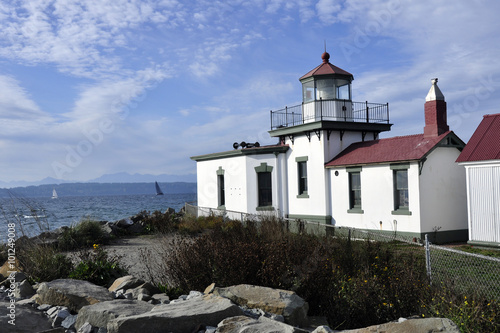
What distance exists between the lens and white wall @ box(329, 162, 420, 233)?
16.4 meters

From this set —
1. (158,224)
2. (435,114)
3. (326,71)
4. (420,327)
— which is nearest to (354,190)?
(435,114)

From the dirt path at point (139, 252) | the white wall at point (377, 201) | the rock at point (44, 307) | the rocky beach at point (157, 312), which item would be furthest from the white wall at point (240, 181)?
the rock at point (44, 307)

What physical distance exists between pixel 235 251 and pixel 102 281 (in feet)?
9.10

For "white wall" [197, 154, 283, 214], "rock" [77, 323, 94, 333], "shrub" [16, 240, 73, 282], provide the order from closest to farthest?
1. "rock" [77, 323, 94, 333]
2. "shrub" [16, 240, 73, 282]
3. "white wall" [197, 154, 283, 214]

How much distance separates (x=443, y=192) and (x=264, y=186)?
27.8 feet

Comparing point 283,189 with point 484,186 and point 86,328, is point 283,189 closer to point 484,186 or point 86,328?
point 484,186

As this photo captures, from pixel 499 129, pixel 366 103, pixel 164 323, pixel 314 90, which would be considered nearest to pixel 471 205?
pixel 499 129

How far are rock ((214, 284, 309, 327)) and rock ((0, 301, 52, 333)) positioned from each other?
7.64ft

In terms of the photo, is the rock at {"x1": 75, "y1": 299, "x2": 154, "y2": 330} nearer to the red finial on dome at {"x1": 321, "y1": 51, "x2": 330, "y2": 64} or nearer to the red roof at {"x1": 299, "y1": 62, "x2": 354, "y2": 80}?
the red roof at {"x1": 299, "y1": 62, "x2": 354, "y2": 80}

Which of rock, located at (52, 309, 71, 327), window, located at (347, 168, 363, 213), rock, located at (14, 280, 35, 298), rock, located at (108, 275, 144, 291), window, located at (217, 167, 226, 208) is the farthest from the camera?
window, located at (217, 167, 226, 208)

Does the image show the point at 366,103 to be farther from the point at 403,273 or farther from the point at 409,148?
the point at 403,273

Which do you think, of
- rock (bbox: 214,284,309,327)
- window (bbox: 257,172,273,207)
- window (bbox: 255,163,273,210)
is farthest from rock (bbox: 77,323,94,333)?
window (bbox: 257,172,273,207)

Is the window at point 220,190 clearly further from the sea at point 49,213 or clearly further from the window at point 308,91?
the window at point 308,91

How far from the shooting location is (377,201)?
Answer: 58.2ft
